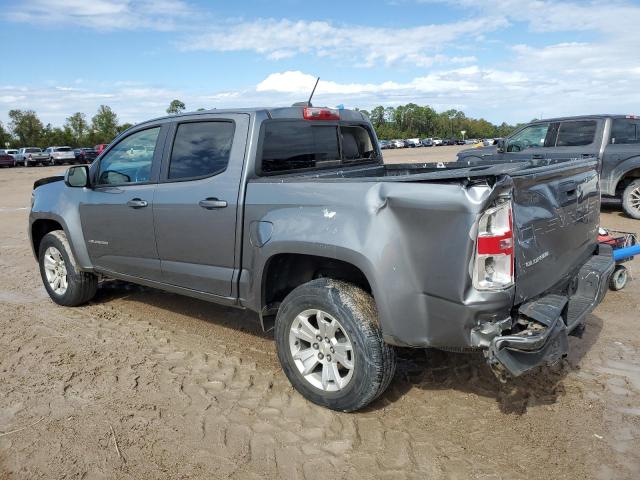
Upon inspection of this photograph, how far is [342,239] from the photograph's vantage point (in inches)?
123

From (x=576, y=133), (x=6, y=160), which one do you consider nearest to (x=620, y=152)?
(x=576, y=133)

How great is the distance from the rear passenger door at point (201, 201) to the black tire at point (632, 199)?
8.17m

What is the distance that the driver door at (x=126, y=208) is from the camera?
4465 mm

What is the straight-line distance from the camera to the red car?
39969mm

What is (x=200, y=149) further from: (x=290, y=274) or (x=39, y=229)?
(x=39, y=229)

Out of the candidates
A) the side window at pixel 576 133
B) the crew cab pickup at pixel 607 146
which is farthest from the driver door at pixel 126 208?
the side window at pixel 576 133

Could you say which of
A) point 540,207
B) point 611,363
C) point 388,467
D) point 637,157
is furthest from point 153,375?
point 637,157

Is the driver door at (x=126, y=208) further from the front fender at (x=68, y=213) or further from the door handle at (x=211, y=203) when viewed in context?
the door handle at (x=211, y=203)

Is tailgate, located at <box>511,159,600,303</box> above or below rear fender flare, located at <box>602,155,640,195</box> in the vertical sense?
above

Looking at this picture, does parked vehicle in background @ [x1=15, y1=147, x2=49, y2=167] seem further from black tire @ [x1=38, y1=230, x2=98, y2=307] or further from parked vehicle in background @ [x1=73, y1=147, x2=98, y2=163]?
black tire @ [x1=38, y1=230, x2=98, y2=307]

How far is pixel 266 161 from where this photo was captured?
3938mm

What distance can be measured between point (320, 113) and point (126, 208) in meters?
1.80

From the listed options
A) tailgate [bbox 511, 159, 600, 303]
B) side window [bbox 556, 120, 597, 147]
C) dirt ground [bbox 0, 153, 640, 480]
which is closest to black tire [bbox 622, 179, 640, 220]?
side window [bbox 556, 120, 597, 147]

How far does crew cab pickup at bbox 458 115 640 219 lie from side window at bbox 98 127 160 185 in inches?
252
